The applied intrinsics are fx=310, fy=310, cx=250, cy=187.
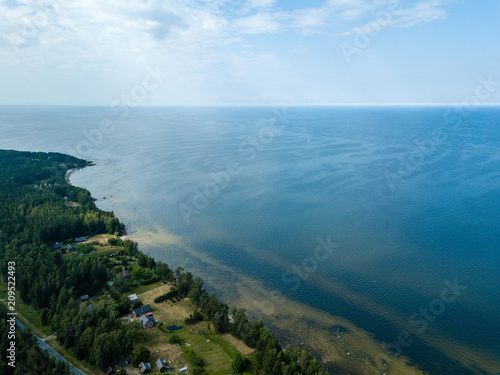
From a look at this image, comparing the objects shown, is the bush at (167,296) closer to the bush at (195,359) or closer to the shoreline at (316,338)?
the shoreline at (316,338)

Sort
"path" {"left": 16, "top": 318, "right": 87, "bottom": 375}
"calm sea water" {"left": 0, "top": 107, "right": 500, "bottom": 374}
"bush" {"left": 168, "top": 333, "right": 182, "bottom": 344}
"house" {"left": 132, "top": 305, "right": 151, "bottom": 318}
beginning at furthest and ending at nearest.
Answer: "calm sea water" {"left": 0, "top": 107, "right": 500, "bottom": 374}
"house" {"left": 132, "top": 305, "right": 151, "bottom": 318}
"bush" {"left": 168, "top": 333, "right": 182, "bottom": 344}
"path" {"left": 16, "top": 318, "right": 87, "bottom": 375}

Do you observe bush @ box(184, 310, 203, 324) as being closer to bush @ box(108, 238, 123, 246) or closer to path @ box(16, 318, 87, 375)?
path @ box(16, 318, 87, 375)

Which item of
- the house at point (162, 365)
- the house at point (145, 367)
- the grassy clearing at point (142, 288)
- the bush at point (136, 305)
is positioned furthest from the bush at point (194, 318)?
the grassy clearing at point (142, 288)

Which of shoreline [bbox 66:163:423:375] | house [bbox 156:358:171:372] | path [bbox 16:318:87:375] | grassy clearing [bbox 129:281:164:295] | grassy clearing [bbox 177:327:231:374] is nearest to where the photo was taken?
path [bbox 16:318:87:375]

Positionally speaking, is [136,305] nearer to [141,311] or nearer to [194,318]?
[141,311]

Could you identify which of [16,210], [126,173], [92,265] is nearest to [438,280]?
[92,265]

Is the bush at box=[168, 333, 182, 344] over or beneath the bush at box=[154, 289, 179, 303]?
beneath

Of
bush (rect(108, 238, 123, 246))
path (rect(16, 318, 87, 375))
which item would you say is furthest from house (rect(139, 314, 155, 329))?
bush (rect(108, 238, 123, 246))

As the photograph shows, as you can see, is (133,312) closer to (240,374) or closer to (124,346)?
(124,346)
